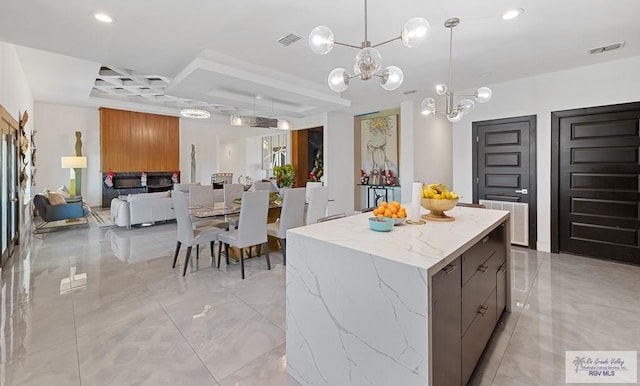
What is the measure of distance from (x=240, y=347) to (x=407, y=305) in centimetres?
146

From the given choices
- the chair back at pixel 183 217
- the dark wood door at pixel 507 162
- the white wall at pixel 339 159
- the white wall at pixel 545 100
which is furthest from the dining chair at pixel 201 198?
the dark wood door at pixel 507 162

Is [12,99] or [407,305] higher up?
[12,99]

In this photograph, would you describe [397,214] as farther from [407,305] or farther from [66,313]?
[66,313]

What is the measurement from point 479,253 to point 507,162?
3.77m

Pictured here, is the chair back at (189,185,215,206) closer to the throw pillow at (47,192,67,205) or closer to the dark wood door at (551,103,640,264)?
the throw pillow at (47,192,67,205)

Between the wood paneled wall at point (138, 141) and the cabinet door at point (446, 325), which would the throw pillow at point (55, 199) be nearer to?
the wood paneled wall at point (138, 141)

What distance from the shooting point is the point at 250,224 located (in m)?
3.61

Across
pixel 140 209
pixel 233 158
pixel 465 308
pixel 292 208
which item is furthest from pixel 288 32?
pixel 233 158

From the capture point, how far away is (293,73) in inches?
183

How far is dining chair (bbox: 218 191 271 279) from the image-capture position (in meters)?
A: 3.51

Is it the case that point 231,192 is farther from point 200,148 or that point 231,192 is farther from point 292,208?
point 200,148

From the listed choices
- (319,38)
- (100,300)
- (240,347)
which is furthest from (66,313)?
(319,38)

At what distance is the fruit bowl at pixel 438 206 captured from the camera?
7.58 ft

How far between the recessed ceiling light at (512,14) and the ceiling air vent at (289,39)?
212 centimetres
